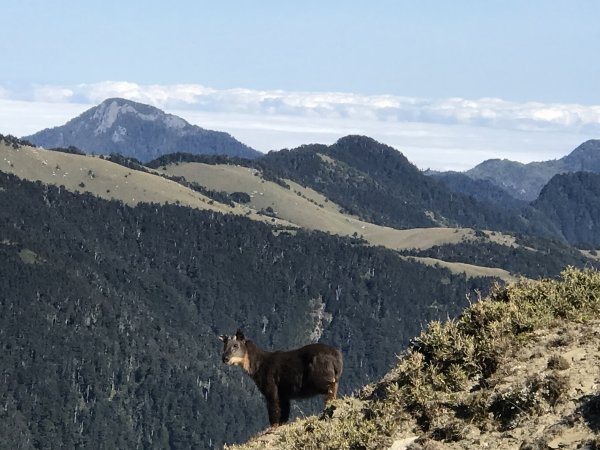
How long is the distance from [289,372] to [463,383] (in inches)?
256

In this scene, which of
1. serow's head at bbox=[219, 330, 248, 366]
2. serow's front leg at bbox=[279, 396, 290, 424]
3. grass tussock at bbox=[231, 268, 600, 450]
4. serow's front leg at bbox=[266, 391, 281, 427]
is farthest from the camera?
serow's head at bbox=[219, 330, 248, 366]

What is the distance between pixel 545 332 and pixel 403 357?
2.92m

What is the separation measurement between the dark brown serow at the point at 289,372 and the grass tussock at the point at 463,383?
2395mm

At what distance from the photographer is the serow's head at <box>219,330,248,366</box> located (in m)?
25.2

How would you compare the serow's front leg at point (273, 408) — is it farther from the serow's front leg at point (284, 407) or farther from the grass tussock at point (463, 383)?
the grass tussock at point (463, 383)

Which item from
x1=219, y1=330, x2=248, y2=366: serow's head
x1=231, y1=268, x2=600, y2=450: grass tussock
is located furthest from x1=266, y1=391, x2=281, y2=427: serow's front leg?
x1=231, y1=268, x2=600, y2=450: grass tussock

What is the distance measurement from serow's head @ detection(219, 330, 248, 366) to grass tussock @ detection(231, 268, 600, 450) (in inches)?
167

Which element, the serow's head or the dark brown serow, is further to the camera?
the serow's head

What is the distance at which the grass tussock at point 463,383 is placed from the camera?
54.5 feet

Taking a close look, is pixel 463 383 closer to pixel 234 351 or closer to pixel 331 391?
pixel 331 391

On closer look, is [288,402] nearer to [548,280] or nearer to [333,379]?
[333,379]

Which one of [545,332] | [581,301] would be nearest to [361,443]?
[545,332]

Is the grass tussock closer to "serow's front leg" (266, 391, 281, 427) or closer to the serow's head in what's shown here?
Answer: "serow's front leg" (266, 391, 281, 427)

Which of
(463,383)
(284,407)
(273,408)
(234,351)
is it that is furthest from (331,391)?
(463,383)
